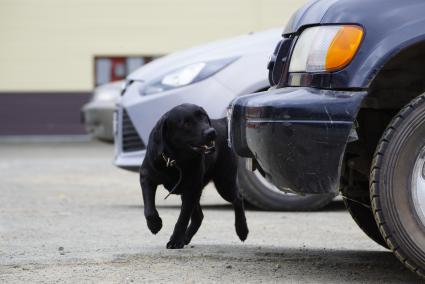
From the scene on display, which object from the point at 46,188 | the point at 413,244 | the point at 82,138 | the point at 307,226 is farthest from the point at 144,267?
the point at 82,138

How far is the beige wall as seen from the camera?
2097 centimetres

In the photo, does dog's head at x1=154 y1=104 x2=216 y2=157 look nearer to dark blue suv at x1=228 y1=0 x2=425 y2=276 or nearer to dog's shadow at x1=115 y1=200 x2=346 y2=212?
dark blue suv at x1=228 y1=0 x2=425 y2=276

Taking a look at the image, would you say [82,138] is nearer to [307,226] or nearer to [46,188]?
[46,188]

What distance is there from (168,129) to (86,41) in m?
15.8

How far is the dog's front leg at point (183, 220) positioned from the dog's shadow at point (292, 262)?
6cm

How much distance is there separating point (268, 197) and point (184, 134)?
2509 mm

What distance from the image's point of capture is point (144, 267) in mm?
5012

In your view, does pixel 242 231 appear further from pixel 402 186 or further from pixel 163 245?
pixel 402 186

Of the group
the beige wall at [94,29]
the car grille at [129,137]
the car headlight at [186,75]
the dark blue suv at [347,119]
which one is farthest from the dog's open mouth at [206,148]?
the beige wall at [94,29]

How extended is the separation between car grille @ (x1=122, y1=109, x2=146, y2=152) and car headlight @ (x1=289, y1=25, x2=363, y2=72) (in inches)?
138

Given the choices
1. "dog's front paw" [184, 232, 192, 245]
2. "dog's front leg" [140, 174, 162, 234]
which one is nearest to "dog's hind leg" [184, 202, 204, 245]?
"dog's front paw" [184, 232, 192, 245]

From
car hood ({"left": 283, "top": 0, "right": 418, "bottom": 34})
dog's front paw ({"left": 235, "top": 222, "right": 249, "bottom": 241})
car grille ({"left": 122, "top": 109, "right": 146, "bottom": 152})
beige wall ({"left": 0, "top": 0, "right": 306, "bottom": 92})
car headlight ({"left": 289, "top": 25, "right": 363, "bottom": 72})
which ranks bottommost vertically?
beige wall ({"left": 0, "top": 0, "right": 306, "bottom": 92})

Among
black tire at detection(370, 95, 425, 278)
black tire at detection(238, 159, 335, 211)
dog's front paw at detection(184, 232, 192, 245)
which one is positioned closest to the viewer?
black tire at detection(370, 95, 425, 278)

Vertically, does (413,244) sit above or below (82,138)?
above
